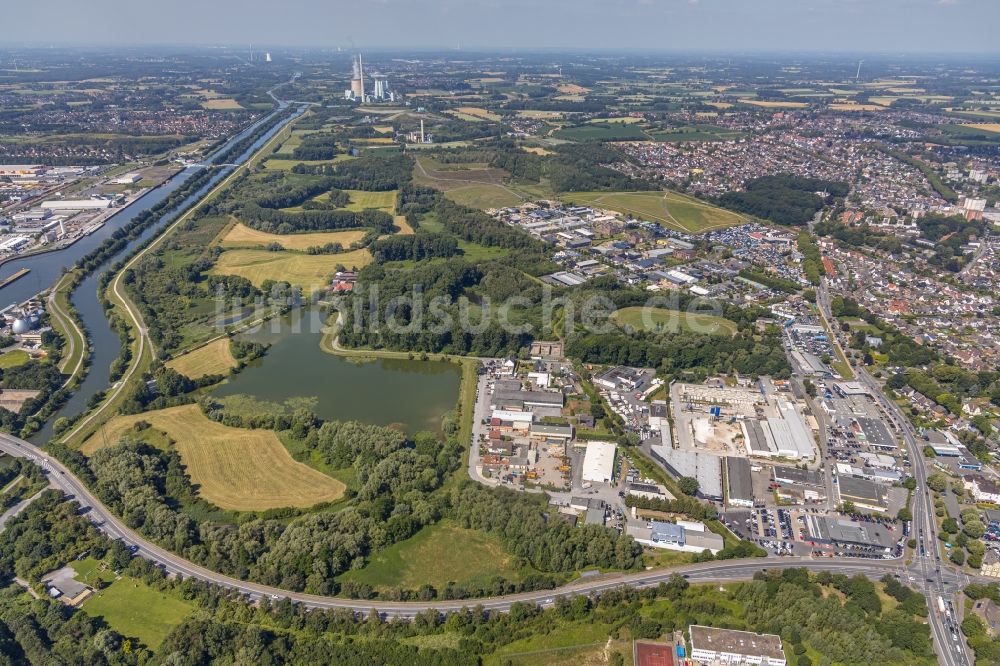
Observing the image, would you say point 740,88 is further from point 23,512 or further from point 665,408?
point 23,512

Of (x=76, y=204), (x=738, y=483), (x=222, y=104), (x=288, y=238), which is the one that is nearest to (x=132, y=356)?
(x=288, y=238)

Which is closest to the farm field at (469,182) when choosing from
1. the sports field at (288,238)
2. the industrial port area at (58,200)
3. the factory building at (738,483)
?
the sports field at (288,238)

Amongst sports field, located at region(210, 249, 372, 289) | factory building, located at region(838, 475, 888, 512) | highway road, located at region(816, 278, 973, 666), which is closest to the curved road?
highway road, located at region(816, 278, 973, 666)

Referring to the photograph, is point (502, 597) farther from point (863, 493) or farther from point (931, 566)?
point (863, 493)

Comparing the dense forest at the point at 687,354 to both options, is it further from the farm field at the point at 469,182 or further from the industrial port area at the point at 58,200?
the industrial port area at the point at 58,200

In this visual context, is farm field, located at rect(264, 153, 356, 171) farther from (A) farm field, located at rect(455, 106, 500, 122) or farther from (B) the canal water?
(A) farm field, located at rect(455, 106, 500, 122)

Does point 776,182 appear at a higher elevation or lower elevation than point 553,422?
higher

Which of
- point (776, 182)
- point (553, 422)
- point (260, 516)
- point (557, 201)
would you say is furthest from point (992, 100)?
point (260, 516)
